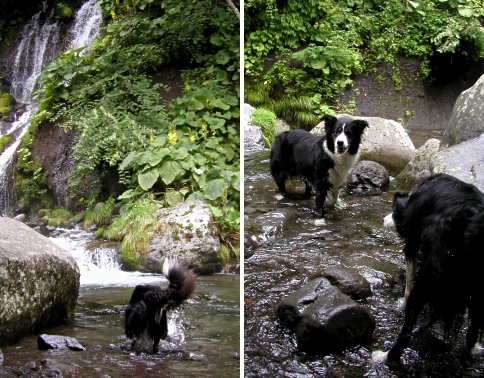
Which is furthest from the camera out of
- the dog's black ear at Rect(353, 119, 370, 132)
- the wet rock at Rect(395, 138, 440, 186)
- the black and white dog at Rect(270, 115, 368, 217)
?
the dog's black ear at Rect(353, 119, 370, 132)

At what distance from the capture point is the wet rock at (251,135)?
2332 millimetres

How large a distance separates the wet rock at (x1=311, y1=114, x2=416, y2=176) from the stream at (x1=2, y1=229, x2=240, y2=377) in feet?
5.62

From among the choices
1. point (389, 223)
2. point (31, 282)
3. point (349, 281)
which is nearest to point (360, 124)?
point (389, 223)

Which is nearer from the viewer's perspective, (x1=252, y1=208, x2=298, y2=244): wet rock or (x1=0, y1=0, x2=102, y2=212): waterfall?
(x1=0, y1=0, x2=102, y2=212): waterfall

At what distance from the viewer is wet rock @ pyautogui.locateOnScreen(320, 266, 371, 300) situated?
6.97 ft

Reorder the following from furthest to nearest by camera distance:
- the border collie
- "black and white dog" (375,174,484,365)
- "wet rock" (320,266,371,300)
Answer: "wet rock" (320,266,371,300), the border collie, "black and white dog" (375,174,484,365)

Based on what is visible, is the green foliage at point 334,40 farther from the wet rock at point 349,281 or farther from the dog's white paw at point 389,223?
the wet rock at point 349,281

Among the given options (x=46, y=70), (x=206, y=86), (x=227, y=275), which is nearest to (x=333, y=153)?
(x=206, y=86)

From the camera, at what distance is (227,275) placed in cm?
202

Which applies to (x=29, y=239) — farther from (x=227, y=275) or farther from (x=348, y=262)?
(x=348, y=262)

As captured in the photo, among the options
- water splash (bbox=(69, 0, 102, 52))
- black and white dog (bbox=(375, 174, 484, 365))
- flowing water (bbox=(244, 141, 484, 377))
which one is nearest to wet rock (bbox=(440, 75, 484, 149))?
flowing water (bbox=(244, 141, 484, 377))

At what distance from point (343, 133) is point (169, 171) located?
200 cm

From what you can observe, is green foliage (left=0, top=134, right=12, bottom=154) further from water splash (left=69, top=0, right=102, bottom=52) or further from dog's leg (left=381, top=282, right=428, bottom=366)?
dog's leg (left=381, top=282, right=428, bottom=366)

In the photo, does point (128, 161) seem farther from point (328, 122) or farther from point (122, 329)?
point (328, 122)
